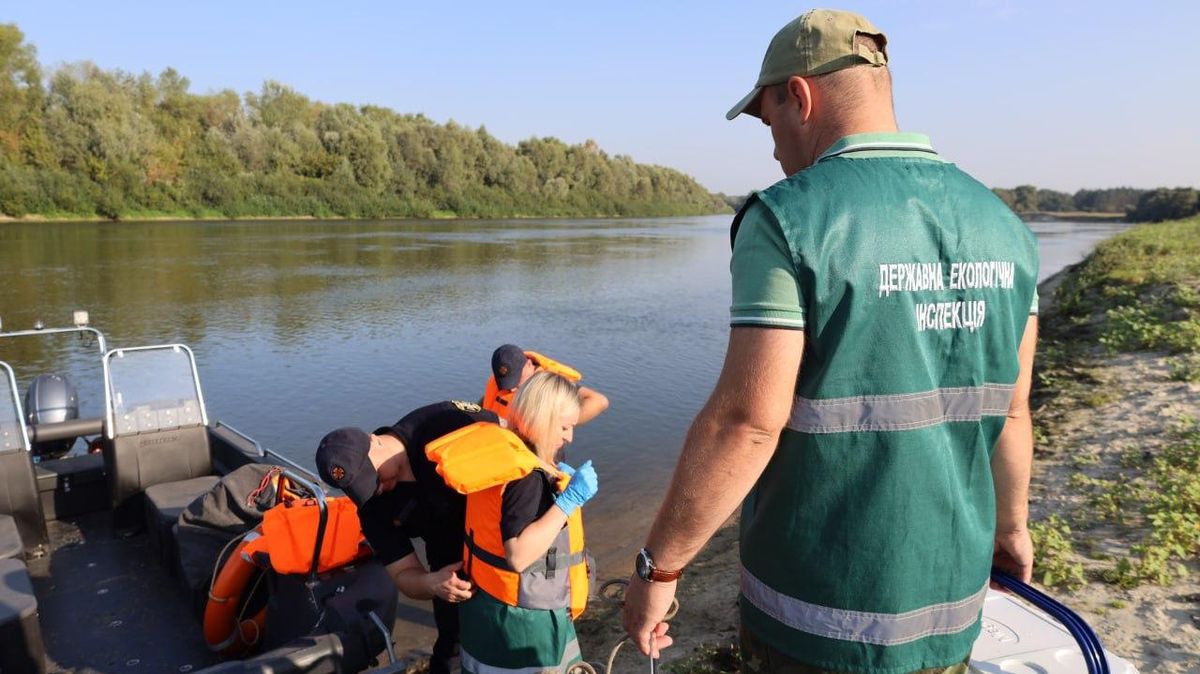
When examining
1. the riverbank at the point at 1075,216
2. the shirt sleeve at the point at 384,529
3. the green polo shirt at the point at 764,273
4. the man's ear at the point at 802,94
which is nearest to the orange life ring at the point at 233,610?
the shirt sleeve at the point at 384,529

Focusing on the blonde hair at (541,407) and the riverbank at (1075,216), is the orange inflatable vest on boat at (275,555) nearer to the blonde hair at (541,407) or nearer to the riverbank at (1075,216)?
the blonde hair at (541,407)

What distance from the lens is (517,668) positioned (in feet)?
8.30

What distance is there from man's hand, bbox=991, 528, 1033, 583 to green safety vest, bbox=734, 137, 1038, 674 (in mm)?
400

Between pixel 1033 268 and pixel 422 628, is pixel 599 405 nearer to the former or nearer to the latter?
pixel 422 628

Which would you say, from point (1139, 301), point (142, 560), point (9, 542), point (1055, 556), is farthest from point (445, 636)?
point (1139, 301)

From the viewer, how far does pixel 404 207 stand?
58500 mm

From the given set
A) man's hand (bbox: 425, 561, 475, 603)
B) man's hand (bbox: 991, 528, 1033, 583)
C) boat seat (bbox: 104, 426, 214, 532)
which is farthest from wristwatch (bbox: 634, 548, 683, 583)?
boat seat (bbox: 104, 426, 214, 532)

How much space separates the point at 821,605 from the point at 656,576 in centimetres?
31

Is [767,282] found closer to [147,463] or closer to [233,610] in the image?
[233,610]

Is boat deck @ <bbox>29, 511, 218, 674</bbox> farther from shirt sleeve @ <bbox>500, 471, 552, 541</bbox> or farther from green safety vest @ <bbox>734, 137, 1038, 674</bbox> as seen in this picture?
green safety vest @ <bbox>734, 137, 1038, 674</bbox>

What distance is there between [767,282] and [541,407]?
134 centimetres

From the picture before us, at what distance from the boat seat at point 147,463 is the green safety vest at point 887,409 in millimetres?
4546

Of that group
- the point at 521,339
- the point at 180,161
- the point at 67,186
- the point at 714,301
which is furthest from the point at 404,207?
the point at 521,339

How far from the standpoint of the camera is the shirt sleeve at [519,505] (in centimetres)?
239
